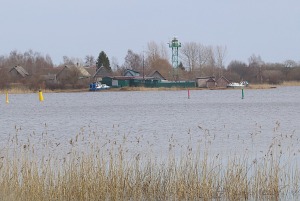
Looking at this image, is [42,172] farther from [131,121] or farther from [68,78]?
[68,78]

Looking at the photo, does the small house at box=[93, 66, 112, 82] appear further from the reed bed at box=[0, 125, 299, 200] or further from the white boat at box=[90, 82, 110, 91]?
the reed bed at box=[0, 125, 299, 200]

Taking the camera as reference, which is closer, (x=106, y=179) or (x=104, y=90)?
(x=106, y=179)

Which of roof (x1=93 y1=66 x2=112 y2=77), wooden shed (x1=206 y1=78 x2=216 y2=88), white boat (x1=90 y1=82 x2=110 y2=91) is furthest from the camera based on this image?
roof (x1=93 y1=66 x2=112 y2=77)

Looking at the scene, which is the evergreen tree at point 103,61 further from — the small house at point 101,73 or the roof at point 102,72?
the roof at point 102,72

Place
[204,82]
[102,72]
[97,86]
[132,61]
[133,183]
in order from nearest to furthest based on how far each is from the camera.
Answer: [133,183]
[97,86]
[204,82]
[102,72]
[132,61]

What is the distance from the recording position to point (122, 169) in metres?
11.5

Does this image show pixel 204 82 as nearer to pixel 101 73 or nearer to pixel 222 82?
pixel 222 82

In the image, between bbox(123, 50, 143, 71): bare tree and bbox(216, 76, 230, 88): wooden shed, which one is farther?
bbox(123, 50, 143, 71): bare tree

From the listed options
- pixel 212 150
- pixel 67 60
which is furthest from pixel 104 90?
pixel 212 150

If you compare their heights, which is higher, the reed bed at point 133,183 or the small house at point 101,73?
the small house at point 101,73

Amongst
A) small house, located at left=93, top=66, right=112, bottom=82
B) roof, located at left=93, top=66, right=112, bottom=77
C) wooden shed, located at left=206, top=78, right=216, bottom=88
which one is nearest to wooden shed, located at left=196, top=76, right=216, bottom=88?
wooden shed, located at left=206, top=78, right=216, bottom=88

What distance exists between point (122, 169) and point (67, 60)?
5168 inches

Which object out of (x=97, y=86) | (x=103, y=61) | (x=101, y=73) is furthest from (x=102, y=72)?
(x=97, y=86)

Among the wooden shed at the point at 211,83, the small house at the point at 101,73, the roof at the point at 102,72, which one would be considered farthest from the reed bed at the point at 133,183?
the roof at the point at 102,72
